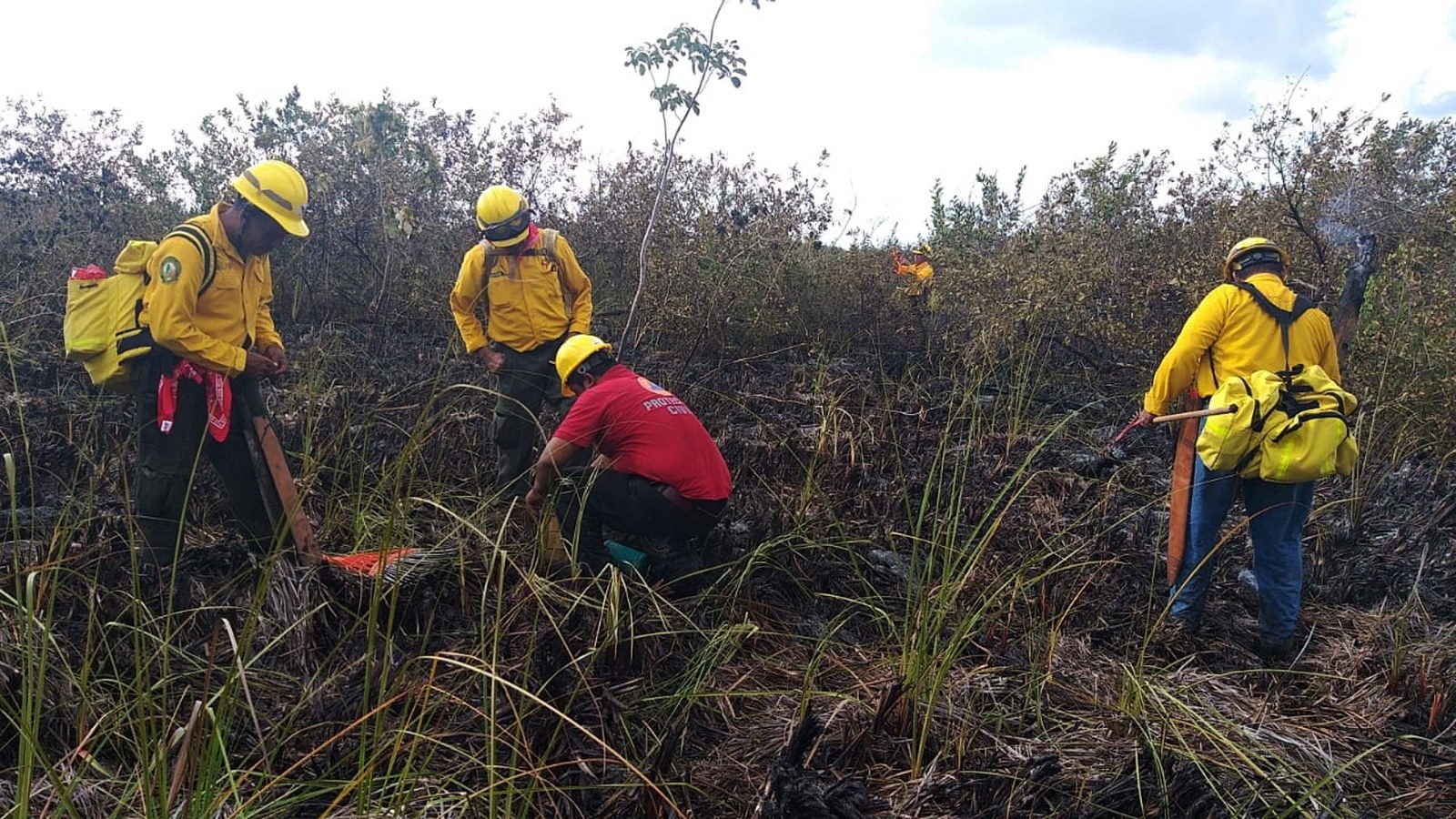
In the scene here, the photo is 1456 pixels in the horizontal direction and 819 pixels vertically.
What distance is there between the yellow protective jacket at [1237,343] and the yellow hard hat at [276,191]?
12.5ft

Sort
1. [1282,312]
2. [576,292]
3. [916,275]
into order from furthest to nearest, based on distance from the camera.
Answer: [916,275], [576,292], [1282,312]

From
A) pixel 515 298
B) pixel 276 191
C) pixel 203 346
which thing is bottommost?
pixel 203 346

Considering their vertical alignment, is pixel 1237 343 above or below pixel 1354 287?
below

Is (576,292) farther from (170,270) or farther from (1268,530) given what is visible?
(1268,530)

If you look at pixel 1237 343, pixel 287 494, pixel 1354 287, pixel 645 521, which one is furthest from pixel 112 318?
pixel 1354 287

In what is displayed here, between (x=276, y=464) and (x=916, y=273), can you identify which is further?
(x=916, y=273)

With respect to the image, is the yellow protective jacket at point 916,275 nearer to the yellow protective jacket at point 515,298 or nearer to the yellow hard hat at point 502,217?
the yellow protective jacket at point 515,298

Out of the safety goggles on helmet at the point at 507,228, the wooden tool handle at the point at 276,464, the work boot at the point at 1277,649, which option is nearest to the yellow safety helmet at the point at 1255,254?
the work boot at the point at 1277,649

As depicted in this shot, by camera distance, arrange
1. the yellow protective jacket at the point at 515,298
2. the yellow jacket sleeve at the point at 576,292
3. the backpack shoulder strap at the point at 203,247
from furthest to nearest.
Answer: the yellow jacket sleeve at the point at 576,292 → the yellow protective jacket at the point at 515,298 → the backpack shoulder strap at the point at 203,247

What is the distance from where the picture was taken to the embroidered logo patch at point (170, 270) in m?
3.39

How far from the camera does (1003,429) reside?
5.94 metres

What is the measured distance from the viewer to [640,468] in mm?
3936

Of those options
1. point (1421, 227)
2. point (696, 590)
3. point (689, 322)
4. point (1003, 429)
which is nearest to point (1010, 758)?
point (696, 590)

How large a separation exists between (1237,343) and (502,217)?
3824 millimetres
